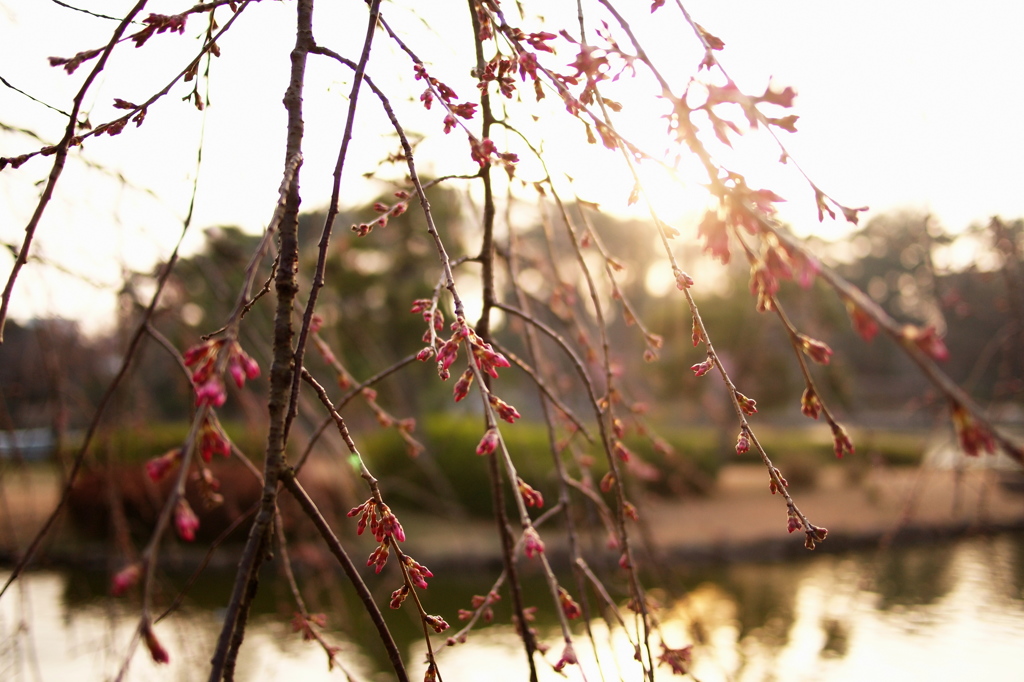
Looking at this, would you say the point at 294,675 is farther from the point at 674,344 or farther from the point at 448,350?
the point at 674,344

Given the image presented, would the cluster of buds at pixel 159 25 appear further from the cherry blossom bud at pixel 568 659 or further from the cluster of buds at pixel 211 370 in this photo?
the cherry blossom bud at pixel 568 659

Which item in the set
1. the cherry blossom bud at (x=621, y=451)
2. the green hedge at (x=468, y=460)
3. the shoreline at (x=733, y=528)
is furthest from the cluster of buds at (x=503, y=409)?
the green hedge at (x=468, y=460)

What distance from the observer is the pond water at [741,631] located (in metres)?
3.03

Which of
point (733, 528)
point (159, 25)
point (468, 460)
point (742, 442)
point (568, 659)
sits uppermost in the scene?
point (159, 25)

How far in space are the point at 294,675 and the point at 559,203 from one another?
3033 mm

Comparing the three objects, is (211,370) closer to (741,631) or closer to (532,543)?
(532,543)

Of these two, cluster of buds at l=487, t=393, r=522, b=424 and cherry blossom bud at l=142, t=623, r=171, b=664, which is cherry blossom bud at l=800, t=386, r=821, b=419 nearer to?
cluster of buds at l=487, t=393, r=522, b=424

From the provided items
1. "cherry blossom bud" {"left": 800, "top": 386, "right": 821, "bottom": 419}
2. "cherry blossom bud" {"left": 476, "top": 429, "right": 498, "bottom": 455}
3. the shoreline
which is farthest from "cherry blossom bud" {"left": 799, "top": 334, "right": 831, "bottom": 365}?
the shoreline

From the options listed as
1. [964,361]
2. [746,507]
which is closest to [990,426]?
[746,507]

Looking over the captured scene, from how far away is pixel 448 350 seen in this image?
0.57 m

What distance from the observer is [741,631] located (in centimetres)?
417

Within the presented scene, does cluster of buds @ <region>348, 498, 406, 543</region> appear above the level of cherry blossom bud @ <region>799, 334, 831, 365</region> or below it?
below

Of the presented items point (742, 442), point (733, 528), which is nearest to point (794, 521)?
point (742, 442)

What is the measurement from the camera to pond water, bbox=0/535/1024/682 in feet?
9.95
